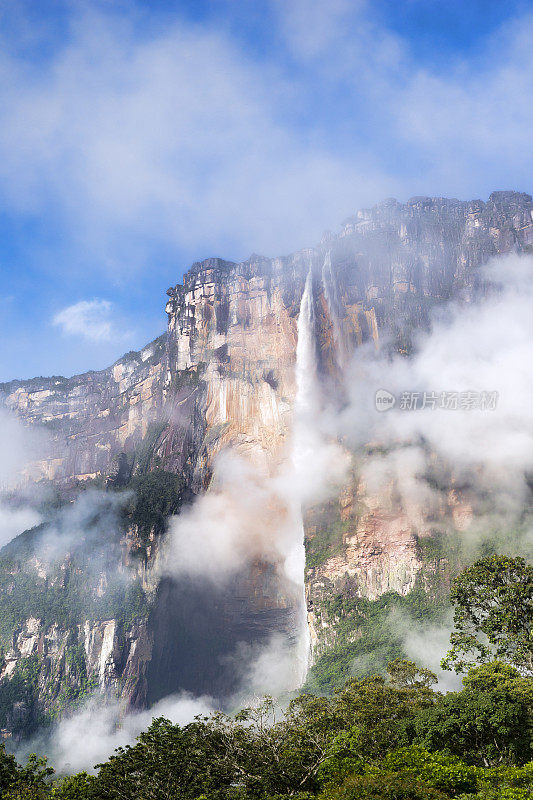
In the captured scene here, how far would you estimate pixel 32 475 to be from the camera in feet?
382

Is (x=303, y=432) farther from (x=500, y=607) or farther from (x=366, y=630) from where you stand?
(x=500, y=607)

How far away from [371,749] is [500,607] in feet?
28.8

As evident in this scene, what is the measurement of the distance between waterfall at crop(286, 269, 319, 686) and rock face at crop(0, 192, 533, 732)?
1.14 meters

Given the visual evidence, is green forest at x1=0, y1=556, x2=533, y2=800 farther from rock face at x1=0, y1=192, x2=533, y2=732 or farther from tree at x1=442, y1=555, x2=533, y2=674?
rock face at x1=0, y1=192, x2=533, y2=732

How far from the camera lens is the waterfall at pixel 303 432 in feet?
Result: 246

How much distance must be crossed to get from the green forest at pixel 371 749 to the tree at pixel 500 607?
5cm

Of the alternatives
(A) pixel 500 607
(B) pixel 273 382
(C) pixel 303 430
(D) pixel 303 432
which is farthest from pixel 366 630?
(A) pixel 500 607

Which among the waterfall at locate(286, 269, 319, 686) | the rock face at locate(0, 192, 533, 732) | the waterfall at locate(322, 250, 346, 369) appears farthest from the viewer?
the waterfall at locate(322, 250, 346, 369)

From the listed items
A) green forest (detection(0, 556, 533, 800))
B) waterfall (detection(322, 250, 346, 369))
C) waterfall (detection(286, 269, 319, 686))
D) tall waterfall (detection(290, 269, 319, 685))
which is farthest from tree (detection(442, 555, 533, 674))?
waterfall (detection(322, 250, 346, 369))

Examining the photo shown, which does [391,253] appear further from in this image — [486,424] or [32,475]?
[32,475]

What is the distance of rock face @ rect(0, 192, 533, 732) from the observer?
73750mm

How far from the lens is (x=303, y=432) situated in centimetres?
8338

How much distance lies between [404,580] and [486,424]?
20769 millimetres

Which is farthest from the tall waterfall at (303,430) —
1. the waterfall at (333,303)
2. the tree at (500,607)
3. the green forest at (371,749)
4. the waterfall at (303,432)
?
the tree at (500,607)
